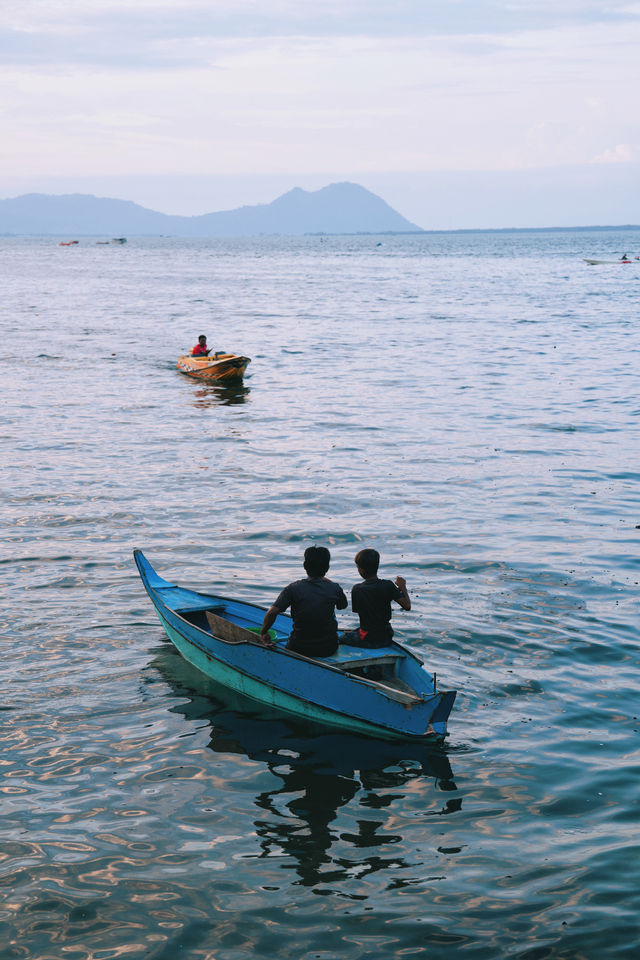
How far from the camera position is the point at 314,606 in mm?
9945

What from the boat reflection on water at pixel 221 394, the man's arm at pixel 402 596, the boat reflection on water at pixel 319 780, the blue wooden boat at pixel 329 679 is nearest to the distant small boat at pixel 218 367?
the boat reflection on water at pixel 221 394

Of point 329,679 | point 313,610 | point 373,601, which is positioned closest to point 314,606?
point 313,610

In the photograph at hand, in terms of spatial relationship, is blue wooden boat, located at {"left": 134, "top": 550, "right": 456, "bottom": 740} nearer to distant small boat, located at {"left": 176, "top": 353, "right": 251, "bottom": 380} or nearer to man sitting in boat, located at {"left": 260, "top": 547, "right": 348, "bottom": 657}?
man sitting in boat, located at {"left": 260, "top": 547, "right": 348, "bottom": 657}

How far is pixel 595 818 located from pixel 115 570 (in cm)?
843

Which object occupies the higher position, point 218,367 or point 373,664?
point 218,367

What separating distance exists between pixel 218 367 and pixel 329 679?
23.2 m

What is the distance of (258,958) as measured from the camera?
22.0 feet

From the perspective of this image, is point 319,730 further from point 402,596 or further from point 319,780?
point 402,596

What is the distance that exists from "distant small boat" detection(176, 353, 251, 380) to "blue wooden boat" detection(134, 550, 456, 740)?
20696mm

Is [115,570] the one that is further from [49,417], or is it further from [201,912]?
[49,417]

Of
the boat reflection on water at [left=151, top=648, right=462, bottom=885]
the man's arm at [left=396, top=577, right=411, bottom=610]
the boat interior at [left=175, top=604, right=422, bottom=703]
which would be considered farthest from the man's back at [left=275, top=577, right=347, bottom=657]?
the boat reflection on water at [left=151, top=648, right=462, bottom=885]

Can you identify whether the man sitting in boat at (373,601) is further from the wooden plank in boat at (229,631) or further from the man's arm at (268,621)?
the wooden plank in boat at (229,631)

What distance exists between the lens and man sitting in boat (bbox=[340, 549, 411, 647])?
10.0 m

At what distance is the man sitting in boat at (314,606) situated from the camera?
32.6ft
